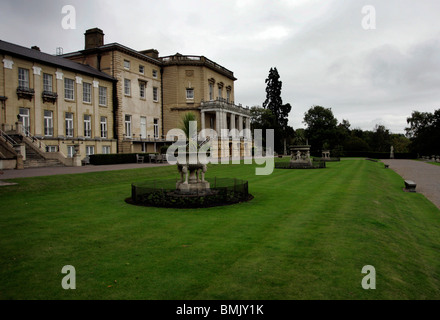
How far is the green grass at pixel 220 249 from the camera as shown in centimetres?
519

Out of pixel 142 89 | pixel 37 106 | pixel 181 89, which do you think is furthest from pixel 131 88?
pixel 37 106

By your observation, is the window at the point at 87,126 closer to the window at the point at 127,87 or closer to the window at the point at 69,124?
the window at the point at 69,124

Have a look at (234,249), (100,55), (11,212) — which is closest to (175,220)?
(234,249)

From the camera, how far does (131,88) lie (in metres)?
47.7

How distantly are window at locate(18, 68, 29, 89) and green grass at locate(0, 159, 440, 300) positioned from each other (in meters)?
24.8

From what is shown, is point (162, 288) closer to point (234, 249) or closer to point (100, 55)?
point (234, 249)

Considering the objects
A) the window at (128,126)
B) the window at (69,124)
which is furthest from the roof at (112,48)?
the window at (69,124)

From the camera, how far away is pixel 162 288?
5117 mm

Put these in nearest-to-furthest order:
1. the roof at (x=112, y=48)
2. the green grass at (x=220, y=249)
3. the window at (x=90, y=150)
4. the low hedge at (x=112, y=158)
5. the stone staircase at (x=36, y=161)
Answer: the green grass at (x=220, y=249) → the stone staircase at (x=36, y=161) → the low hedge at (x=112, y=158) → the window at (x=90, y=150) → the roof at (x=112, y=48)

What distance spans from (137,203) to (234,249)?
21.8ft

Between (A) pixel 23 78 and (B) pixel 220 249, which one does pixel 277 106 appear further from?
(B) pixel 220 249

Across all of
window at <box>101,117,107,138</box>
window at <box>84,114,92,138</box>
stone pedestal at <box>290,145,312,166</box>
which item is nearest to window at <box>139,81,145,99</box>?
window at <box>101,117,107,138</box>

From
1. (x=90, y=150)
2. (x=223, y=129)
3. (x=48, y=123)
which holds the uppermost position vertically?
(x=223, y=129)

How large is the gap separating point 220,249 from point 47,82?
3604 cm
